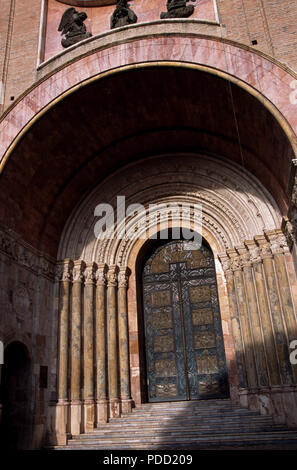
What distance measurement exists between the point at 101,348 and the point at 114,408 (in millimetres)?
1353

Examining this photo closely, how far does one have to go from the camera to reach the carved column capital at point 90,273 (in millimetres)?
10172

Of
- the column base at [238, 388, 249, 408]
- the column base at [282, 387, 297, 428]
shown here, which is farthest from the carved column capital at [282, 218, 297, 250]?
the column base at [238, 388, 249, 408]

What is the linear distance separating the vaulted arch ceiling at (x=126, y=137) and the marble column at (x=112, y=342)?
5.64 ft

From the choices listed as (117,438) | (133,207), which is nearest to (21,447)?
(117,438)

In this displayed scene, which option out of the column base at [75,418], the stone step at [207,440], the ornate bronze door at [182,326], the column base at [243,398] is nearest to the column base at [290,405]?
the stone step at [207,440]

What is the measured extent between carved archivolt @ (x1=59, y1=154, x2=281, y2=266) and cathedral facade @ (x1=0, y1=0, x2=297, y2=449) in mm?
38

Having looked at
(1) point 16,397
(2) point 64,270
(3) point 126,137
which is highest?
(3) point 126,137

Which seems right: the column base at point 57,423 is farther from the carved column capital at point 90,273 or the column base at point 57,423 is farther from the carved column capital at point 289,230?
the carved column capital at point 289,230

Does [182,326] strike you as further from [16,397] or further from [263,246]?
[16,397]

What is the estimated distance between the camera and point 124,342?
9.75m

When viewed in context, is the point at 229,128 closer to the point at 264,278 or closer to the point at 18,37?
the point at 264,278

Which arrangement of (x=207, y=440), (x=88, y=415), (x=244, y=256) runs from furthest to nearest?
1. (x=244, y=256)
2. (x=88, y=415)
3. (x=207, y=440)

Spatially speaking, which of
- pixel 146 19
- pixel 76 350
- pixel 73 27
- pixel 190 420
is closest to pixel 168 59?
pixel 146 19

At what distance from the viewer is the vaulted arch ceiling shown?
8.43 meters
